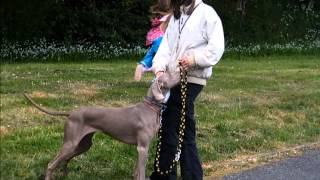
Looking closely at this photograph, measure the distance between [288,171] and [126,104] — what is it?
110 inches

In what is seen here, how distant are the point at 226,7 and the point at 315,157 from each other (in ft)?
53.3

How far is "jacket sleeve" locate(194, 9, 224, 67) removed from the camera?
4.93 metres

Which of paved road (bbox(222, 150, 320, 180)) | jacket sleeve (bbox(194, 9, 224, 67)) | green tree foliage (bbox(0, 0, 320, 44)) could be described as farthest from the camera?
green tree foliage (bbox(0, 0, 320, 44))

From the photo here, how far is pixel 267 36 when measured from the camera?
23.8 meters

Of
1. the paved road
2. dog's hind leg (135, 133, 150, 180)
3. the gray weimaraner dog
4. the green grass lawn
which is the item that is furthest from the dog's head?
the paved road

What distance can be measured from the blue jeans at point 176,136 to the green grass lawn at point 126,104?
30.0 inches

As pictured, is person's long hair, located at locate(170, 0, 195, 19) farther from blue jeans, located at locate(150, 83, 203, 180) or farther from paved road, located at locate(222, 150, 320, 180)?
paved road, located at locate(222, 150, 320, 180)

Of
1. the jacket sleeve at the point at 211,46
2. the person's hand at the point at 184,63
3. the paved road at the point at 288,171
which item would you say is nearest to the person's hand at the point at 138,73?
the person's hand at the point at 184,63

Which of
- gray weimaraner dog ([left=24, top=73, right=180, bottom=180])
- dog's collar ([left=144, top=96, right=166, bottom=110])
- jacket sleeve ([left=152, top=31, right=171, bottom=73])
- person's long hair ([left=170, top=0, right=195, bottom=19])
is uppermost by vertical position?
person's long hair ([left=170, top=0, right=195, bottom=19])

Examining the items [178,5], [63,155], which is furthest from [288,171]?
[63,155]

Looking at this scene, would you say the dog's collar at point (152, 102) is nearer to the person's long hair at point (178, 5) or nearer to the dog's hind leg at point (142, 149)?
the dog's hind leg at point (142, 149)

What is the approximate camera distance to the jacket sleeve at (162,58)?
5.11m

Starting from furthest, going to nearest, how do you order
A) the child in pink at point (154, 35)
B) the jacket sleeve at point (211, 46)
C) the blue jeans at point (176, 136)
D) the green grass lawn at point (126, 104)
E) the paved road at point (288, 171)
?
the paved road at point (288, 171)
the green grass lawn at point (126, 104)
the child in pink at point (154, 35)
the blue jeans at point (176, 136)
the jacket sleeve at point (211, 46)

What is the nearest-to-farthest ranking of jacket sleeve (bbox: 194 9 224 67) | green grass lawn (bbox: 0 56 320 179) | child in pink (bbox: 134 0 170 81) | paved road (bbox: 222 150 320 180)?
jacket sleeve (bbox: 194 9 224 67), child in pink (bbox: 134 0 170 81), green grass lawn (bbox: 0 56 320 179), paved road (bbox: 222 150 320 180)
